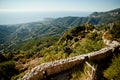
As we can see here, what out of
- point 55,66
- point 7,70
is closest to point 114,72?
point 55,66

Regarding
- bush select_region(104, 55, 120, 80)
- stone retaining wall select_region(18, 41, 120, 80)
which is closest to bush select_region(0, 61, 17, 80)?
stone retaining wall select_region(18, 41, 120, 80)

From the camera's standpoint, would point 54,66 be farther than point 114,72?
Yes

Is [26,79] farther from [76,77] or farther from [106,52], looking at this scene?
[106,52]

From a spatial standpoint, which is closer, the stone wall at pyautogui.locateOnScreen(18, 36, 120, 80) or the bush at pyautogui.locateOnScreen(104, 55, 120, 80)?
the bush at pyautogui.locateOnScreen(104, 55, 120, 80)

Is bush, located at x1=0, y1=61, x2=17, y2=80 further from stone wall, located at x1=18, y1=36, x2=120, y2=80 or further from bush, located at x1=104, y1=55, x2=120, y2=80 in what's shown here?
bush, located at x1=104, y1=55, x2=120, y2=80

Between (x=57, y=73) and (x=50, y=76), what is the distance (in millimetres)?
586

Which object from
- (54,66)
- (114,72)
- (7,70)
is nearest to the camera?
(114,72)

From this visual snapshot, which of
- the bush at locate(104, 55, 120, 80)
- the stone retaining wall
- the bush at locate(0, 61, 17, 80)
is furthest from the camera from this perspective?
the bush at locate(0, 61, 17, 80)

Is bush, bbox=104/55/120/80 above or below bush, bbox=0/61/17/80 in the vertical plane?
above

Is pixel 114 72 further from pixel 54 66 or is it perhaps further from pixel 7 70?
pixel 7 70

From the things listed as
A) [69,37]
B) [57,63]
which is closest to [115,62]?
[57,63]

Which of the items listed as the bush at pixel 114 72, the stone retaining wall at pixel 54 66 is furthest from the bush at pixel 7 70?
the bush at pixel 114 72

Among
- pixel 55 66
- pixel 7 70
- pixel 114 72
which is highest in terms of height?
pixel 114 72

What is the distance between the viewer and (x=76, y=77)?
356 inches
